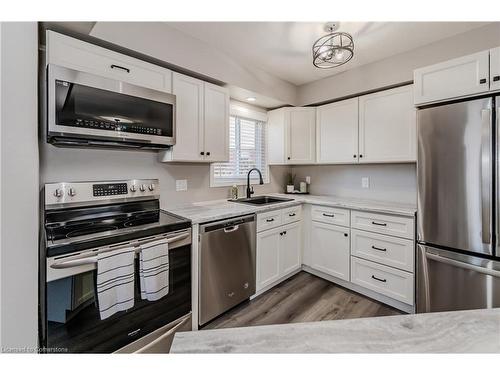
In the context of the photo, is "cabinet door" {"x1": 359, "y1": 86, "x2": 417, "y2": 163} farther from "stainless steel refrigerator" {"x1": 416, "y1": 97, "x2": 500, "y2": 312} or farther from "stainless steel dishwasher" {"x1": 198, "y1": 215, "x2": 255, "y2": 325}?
"stainless steel dishwasher" {"x1": 198, "y1": 215, "x2": 255, "y2": 325}

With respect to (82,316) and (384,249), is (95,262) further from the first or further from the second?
(384,249)

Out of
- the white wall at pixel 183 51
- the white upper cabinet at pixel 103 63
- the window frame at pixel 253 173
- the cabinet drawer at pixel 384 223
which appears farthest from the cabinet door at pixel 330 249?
the white upper cabinet at pixel 103 63

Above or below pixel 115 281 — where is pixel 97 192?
above

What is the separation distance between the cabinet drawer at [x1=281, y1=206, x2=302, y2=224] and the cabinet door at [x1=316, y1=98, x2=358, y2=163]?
75cm

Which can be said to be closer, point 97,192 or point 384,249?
point 97,192

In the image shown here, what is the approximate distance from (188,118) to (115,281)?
1.39 metres

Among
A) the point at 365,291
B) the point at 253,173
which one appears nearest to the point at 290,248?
the point at 365,291

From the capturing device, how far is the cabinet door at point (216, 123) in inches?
86.0

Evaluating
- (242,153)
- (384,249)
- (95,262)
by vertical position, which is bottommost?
(384,249)

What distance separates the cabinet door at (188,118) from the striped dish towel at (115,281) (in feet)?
3.04

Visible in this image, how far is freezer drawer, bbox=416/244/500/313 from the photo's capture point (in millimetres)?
1565

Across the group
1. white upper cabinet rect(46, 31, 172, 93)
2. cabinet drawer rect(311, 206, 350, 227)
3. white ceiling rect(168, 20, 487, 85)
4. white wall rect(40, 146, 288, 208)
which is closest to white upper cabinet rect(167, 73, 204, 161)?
white upper cabinet rect(46, 31, 172, 93)

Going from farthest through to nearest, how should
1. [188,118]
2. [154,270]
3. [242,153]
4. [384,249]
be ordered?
[242,153] → [384,249] → [188,118] → [154,270]

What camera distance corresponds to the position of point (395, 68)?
2.31 m
